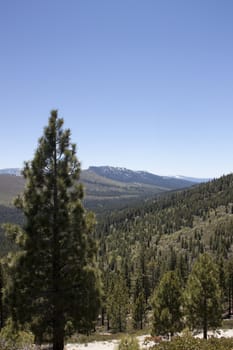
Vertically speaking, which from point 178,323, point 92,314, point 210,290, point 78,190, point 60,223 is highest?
point 78,190

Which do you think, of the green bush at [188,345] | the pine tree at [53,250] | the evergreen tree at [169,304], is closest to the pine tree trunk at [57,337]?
the pine tree at [53,250]

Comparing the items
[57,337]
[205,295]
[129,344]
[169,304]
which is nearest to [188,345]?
[129,344]

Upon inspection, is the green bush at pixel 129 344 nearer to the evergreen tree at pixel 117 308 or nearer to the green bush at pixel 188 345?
the green bush at pixel 188 345

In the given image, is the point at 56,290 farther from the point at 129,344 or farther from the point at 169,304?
the point at 169,304

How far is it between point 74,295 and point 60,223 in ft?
12.1

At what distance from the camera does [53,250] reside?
58.6 feet

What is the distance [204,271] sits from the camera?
38.4 meters

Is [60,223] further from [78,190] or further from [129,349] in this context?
[129,349]

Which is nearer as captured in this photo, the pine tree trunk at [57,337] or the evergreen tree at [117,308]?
the pine tree trunk at [57,337]

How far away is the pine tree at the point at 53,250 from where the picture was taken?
17.3 metres

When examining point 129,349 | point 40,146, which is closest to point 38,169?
point 40,146

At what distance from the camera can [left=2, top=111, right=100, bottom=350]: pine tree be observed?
1728 centimetres

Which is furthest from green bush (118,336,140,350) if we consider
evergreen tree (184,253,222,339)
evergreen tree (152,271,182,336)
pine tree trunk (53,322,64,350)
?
evergreen tree (152,271,182,336)

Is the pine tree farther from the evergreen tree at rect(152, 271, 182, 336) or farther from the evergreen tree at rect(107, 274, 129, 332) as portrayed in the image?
the evergreen tree at rect(107, 274, 129, 332)
